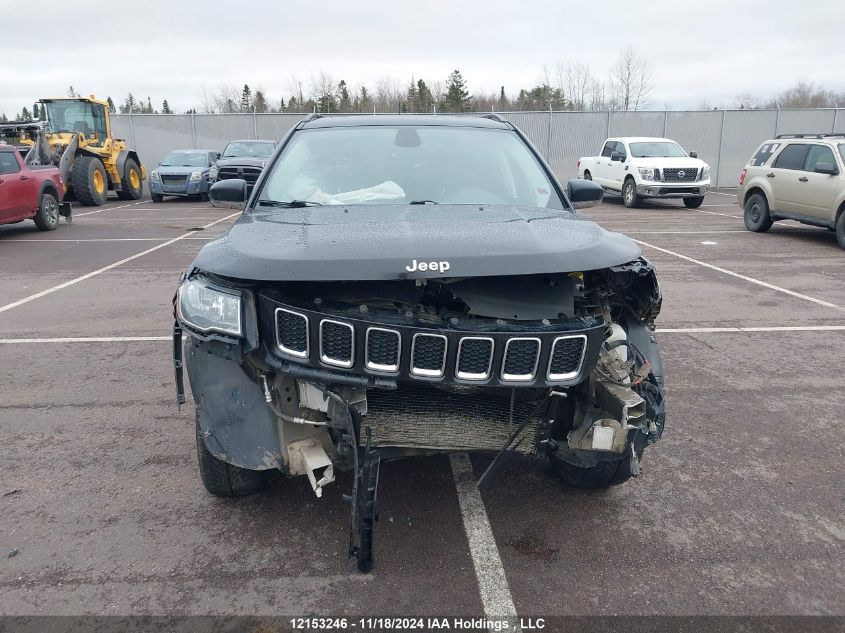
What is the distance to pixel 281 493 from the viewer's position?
3424mm

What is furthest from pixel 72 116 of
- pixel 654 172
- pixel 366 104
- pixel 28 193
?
pixel 366 104

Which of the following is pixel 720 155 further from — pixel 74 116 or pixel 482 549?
pixel 482 549

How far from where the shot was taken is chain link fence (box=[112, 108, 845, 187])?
25875 millimetres

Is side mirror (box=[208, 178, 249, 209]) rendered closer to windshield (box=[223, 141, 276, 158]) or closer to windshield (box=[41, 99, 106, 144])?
windshield (box=[223, 141, 276, 158])

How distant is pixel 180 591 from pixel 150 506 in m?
0.76

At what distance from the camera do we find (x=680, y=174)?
1758 centimetres

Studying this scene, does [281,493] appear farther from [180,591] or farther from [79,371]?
[79,371]

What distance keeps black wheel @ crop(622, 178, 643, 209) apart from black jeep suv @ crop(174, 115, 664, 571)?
15.7 meters

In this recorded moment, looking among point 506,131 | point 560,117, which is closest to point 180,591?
point 506,131

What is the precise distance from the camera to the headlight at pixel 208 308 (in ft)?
8.36

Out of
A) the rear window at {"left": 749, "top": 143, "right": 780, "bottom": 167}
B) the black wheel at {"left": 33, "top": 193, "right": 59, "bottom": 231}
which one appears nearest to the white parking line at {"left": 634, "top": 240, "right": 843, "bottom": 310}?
the rear window at {"left": 749, "top": 143, "right": 780, "bottom": 167}

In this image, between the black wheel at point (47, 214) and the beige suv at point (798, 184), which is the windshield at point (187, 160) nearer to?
the black wheel at point (47, 214)

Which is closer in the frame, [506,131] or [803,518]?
[803,518]

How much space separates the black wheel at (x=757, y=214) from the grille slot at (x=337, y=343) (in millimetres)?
12534
